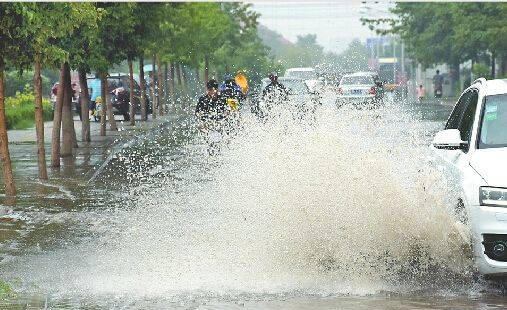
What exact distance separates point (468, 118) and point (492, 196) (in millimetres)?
1831

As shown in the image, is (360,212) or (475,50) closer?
(360,212)

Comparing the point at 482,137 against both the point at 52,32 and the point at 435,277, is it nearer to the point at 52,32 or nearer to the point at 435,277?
the point at 435,277

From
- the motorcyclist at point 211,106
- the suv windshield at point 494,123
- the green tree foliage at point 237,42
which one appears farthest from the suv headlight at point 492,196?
the green tree foliage at point 237,42

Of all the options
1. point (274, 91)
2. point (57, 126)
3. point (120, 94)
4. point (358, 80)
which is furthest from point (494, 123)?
point (358, 80)

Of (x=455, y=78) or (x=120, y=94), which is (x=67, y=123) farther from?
(x=455, y=78)

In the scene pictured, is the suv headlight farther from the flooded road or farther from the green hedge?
the green hedge

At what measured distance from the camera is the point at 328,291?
972 centimetres

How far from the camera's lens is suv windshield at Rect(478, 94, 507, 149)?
10297 mm

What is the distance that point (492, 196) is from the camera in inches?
367

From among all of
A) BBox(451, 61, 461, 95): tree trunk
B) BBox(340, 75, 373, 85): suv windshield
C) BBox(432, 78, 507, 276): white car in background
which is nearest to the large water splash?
BBox(432, 78, 507, 276): white car in background

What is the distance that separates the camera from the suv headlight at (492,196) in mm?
9273

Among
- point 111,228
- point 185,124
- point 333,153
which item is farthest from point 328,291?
point 185,124

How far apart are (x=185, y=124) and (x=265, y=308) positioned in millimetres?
34754

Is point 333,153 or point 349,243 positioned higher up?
point 333,153
